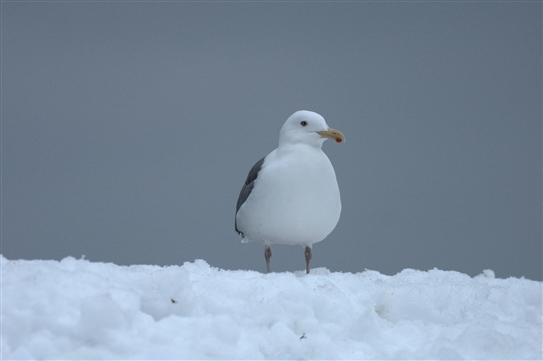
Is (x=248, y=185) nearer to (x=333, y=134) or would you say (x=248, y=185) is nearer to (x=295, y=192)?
(x=295, y=192)

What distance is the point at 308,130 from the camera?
Result: 10.6m

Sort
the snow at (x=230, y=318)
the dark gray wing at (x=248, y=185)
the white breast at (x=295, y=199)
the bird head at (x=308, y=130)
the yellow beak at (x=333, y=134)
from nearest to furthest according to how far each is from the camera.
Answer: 1. the snow at (x=230, y=318)
2. the white breast at (x=295, y=199)
3. the yellow beak at (x=333, y=134)
4. the bird head at (x=308, y=130)
5. the dark gray wing at (x=248, y=185)

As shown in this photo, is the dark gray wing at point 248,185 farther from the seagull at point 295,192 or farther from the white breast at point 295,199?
the white breast at point 295,199

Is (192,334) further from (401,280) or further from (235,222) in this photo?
(235,222)

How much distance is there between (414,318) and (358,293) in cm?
61

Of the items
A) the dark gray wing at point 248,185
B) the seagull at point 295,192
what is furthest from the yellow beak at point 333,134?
the dark gray wing at point 248,185

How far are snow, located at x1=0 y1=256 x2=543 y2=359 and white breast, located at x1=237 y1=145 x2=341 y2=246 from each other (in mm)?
1713

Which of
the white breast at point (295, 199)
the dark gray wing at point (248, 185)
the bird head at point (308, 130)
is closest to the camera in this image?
the white breast at point (295, 199)

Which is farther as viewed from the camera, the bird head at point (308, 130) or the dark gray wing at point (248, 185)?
the dark gray wing at point (248, 185)

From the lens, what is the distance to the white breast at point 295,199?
1002 cm

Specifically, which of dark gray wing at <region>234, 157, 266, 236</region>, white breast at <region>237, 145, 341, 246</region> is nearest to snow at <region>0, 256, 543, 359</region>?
white breast at <region>237, 145, 341, 246</region>

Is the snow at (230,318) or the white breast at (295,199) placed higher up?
the white breast at (295,199)

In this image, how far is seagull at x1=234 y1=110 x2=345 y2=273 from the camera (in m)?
10.0

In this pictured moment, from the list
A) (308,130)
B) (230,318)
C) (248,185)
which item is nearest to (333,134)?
(308,130)
